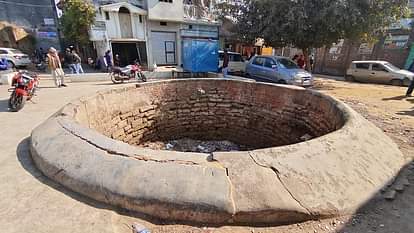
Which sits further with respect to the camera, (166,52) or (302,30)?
(166,52)

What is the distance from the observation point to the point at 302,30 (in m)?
10.3

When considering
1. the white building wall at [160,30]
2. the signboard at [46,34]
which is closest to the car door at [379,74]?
the white building wall at [160,30]

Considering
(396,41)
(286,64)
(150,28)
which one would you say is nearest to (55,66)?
(150,28)

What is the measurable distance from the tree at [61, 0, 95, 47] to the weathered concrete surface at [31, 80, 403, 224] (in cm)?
1378

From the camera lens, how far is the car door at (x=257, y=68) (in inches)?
452

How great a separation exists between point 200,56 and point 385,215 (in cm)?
1238

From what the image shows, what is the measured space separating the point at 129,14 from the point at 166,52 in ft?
12.1

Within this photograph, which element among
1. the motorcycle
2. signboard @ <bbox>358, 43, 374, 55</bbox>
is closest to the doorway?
→ the motorcycle

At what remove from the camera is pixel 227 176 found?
2287mm

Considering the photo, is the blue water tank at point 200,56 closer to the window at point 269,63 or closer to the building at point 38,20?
the window at point 269,63

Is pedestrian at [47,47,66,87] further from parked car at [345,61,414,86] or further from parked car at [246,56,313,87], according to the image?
parked car at [345,61,414,86]

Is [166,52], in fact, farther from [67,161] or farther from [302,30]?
[67,161]

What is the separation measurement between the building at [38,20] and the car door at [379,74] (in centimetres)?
2396

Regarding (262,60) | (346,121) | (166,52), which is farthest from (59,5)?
(346,121)
